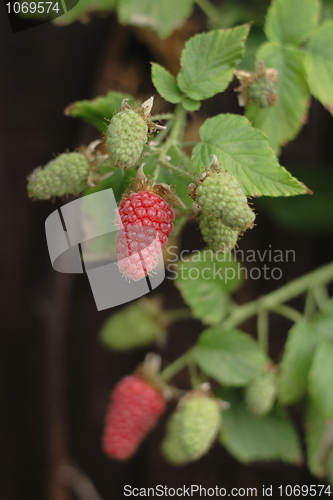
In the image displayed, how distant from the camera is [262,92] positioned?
1.74 ft

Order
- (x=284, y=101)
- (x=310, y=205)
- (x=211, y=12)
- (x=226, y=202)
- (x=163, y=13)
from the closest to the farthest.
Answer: (x=226, y=202) < (x=284, y=101) < (x=163, y=13) < (x=211, y=12) < (x=310, y=205)

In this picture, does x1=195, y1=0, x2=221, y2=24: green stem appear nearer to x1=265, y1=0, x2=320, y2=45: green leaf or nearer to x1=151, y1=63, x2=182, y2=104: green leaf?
x1=265, y1=0, x2=320, y2=45: green leaf

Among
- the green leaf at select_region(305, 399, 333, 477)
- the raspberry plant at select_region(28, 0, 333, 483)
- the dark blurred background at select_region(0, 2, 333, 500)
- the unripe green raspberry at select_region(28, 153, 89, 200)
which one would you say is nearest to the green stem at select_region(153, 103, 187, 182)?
the raspberry plant at select_region(28, 0, 333, 483)

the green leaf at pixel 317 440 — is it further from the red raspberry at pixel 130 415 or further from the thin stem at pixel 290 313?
the red raspberry at pixel 130 415

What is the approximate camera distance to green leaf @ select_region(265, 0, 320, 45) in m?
0.59

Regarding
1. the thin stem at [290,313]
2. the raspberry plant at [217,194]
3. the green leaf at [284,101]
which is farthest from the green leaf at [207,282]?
the green leaf at [284,101]

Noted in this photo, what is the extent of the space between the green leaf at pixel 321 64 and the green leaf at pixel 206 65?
0.58ft

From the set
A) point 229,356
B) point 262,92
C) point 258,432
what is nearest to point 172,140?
point 262,92

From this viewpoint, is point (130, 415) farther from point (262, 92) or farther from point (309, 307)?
point (262, 92)

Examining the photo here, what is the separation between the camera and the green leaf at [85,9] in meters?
0.72

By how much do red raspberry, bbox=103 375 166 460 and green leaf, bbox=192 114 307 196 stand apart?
20.3 inches

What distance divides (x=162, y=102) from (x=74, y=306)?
1.97ft

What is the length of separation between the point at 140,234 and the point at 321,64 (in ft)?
1.47

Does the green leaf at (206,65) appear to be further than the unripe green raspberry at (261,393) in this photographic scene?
No
